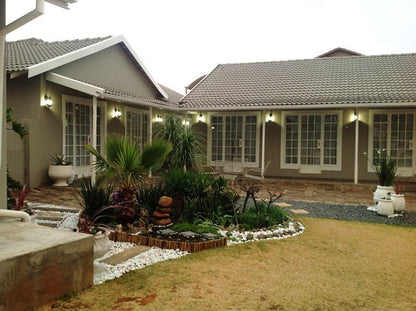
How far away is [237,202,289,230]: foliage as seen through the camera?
602cm

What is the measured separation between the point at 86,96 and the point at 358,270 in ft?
30.9

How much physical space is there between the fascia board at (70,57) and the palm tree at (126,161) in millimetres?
4365

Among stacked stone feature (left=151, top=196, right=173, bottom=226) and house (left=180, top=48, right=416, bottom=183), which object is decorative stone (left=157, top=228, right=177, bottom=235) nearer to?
stacked stone feature (left=151, top=196, right=173, bottom=226)

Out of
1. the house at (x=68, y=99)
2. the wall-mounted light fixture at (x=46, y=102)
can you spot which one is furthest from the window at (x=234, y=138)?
the wall-mounted light fixture at (x=46, y=102)

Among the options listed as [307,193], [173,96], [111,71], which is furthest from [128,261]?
[173,96]

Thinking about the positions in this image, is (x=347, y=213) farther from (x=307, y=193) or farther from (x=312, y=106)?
(x=312, y=106)

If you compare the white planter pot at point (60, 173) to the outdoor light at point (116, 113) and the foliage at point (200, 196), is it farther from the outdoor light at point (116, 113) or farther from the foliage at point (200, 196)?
the foliage at point (200, 196)

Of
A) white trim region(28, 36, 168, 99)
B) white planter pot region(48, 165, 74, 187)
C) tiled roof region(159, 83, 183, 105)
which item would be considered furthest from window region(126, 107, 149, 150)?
white planter pot region(48, 165, 74, 187)

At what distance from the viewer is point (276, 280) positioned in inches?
155

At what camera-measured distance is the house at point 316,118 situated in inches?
488

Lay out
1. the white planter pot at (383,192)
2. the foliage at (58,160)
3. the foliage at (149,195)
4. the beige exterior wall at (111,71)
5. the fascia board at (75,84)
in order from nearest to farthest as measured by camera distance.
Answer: the foliage at (149,195)
the white planter pot at (383,192)
the fascia board at (75,84)
the foliage at (58,160)
the beige exterior wall at (111,71)

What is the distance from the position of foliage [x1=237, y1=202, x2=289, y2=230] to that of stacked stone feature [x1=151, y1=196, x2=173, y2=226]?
1.18m

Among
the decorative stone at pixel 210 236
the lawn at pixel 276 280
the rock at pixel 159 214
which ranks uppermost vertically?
the rock at pixel 159 214

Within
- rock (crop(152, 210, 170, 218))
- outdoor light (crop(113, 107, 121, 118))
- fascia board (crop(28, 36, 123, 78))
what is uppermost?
fascia board (crop(28, 36, 123, 78))
